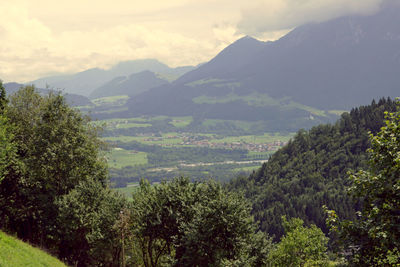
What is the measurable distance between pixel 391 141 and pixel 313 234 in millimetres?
30156

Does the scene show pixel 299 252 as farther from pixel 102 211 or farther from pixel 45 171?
pixel 45 171

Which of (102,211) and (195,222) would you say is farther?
(102,211)

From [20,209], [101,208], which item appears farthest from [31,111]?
[101,208]

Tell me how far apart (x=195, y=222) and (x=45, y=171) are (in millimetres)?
21524

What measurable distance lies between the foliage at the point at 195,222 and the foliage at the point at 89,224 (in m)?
3.34

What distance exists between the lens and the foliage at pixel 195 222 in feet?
119

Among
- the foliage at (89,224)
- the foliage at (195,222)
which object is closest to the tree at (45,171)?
the foliage at (89,224)

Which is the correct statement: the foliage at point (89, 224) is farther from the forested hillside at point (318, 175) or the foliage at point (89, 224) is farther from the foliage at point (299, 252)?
the forested hillside at point (318, 175)

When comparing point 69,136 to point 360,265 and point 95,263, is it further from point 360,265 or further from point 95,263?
point 360,265

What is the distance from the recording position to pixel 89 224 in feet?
138

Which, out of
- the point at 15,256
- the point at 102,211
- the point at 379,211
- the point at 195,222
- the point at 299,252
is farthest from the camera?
the point at 299,252

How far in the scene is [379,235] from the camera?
1844 centimetres

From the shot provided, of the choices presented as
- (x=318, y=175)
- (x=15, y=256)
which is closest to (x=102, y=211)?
(x=15, y=256)

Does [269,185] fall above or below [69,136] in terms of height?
below
